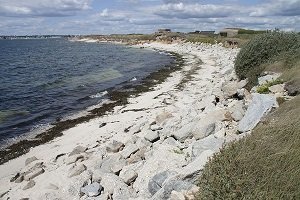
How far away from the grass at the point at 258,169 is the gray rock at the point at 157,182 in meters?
2.69

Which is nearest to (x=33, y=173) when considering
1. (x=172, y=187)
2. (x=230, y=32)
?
(x=172, y=187)

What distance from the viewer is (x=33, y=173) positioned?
44.7 ft

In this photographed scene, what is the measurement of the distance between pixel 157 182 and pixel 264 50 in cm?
1399

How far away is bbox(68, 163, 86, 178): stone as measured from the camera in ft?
42.4

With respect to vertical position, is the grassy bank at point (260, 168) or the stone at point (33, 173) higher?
the grassy bank at point (260, 168)

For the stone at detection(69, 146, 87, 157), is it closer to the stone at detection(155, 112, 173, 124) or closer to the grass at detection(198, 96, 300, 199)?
the stone at detection(155, 112, 173, 124)

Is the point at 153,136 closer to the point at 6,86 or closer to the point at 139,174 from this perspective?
the point at 139,174

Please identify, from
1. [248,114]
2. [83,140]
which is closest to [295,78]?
[248,114]

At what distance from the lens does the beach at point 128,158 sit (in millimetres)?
9728

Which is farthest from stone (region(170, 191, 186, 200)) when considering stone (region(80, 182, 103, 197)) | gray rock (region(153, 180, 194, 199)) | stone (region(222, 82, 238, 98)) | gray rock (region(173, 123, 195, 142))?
stone (region(222, 82, 238, 98))

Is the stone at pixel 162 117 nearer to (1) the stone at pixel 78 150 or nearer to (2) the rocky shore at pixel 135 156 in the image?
(2) the rocky shore at pixel 135 156

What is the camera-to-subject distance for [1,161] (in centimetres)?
1611

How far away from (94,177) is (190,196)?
546 centimetres

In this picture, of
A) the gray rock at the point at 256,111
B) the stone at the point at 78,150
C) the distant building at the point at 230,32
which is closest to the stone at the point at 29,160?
the stone at the point at 78,150
